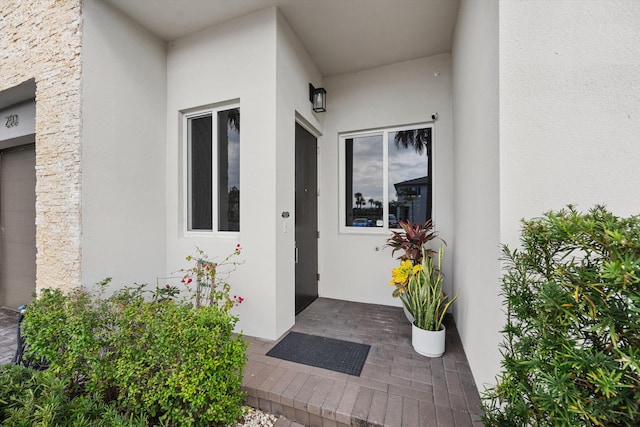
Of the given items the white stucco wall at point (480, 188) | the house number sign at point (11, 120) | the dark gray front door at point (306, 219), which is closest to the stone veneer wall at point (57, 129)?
the house number sign at point (11, 120)

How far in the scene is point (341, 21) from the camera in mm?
2799

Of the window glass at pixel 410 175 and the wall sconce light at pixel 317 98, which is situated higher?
the wall sconce light at pixel 317 98

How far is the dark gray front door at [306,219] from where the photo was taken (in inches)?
129

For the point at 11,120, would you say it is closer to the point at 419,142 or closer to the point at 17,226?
the point at 17,226

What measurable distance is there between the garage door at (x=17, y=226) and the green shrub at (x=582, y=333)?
5315 mm

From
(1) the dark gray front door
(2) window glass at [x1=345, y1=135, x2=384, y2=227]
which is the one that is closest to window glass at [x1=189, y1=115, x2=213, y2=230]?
(1) the dark gray front door

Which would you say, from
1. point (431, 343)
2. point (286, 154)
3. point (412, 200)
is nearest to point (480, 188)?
point (431, 343)

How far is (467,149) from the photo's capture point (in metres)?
2.21

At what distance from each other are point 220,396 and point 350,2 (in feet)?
11.8

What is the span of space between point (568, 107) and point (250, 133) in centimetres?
250

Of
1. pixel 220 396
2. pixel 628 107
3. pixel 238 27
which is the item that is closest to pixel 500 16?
pixel 628 107

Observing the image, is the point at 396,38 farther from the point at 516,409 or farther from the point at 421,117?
the point at 516,409

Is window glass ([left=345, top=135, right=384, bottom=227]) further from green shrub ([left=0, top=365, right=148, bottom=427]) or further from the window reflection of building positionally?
green shrub ([left=0, top=365, right=148, bottom=427])

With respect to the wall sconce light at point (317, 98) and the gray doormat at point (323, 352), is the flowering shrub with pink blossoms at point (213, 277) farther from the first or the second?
the wall sconce light at point (317, 98)
